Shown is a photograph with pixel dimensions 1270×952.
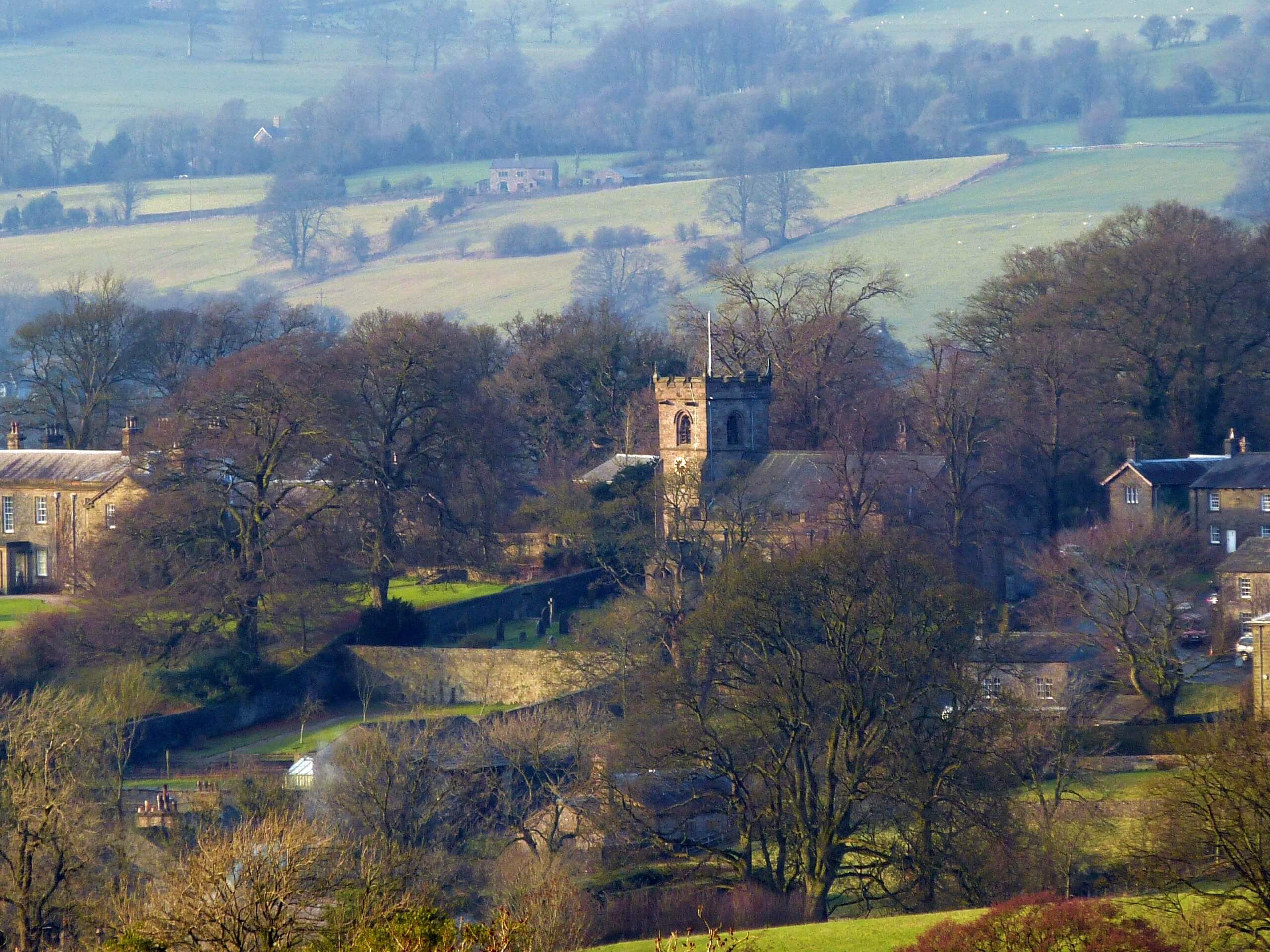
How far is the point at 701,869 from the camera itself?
33.5 metres

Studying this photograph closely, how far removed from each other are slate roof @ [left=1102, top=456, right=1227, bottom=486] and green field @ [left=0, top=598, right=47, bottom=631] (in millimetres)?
29923

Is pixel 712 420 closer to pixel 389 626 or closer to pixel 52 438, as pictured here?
pixel 389 626

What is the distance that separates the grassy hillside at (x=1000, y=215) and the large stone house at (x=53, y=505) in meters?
61.2

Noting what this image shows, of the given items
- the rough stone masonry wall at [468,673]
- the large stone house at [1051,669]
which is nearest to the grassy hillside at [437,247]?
the rough stone masonry wall at [468,673]

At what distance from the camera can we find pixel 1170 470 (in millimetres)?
57969

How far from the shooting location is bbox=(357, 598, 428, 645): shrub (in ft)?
160

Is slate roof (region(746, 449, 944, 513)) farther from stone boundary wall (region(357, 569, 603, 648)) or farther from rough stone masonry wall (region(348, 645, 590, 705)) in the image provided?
rough stone masonry wall (region(348, 645, 590, 705))

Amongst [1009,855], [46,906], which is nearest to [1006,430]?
[1009,855]

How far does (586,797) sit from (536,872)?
4992 millimetres

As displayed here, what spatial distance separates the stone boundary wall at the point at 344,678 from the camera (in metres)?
42.6

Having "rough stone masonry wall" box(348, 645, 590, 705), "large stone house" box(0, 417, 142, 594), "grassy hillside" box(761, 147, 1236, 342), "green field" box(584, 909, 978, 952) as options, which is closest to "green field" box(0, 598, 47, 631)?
"large stone house" box(0, 417, 142, 594)

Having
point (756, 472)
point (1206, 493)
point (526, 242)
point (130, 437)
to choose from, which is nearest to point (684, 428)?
point (756, 472)

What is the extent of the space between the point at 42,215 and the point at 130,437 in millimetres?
125727

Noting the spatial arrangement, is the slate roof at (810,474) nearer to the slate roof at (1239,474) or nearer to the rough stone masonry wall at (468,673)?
the slate roof at (1239,474)
